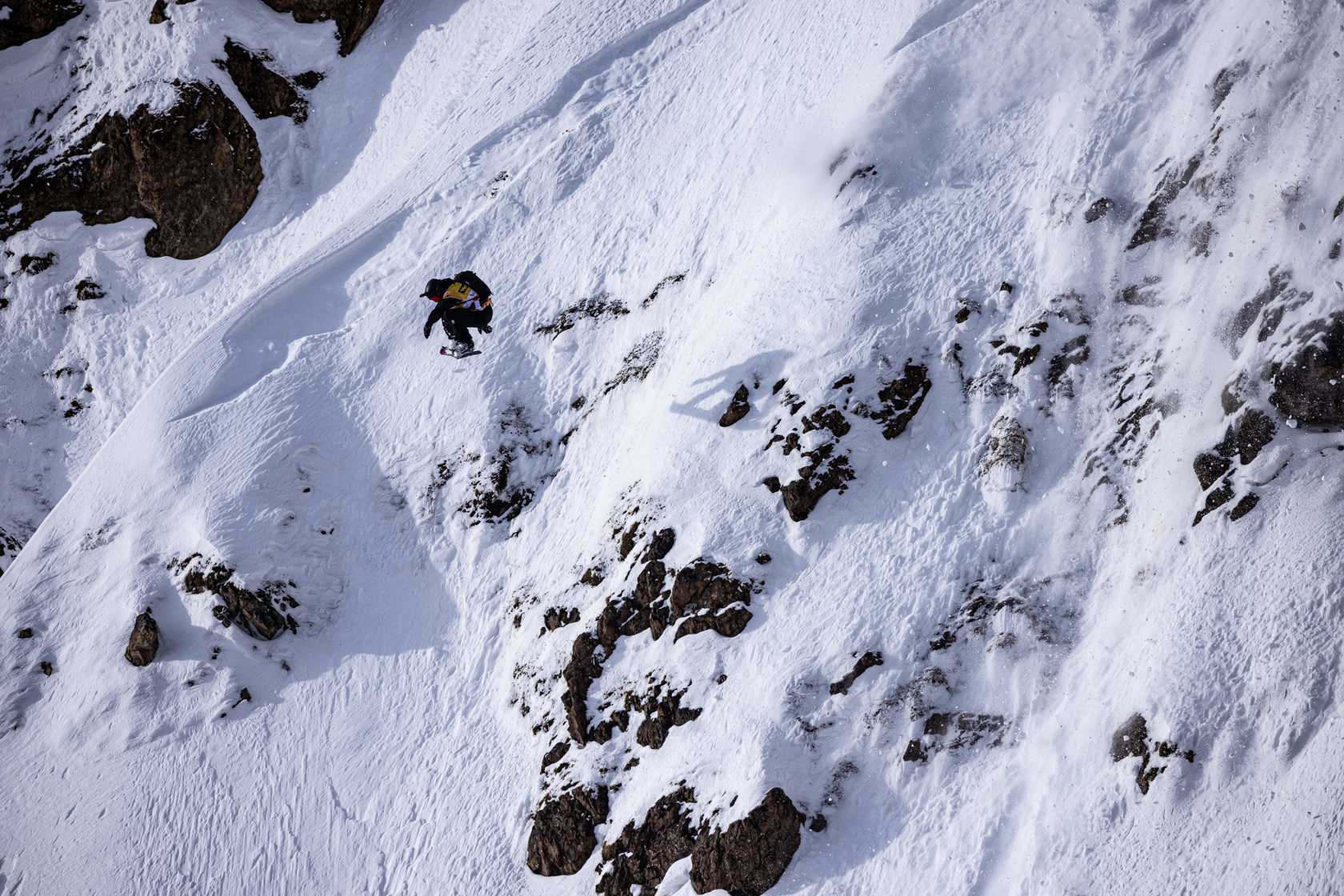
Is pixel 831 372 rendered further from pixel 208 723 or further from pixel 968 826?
pixel 208 723

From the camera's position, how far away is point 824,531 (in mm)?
15820

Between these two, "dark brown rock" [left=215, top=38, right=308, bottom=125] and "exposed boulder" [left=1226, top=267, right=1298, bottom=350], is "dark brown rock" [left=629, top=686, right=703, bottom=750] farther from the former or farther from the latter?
"dark brown rock" [left=215, top=38, right=308, bottom=125]

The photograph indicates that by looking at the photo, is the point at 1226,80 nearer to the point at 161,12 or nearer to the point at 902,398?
the point at 902,398

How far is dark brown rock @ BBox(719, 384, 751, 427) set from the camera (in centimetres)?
1738

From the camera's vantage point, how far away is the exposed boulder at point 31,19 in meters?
31.7

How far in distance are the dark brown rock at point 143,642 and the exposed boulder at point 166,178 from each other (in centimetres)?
1338

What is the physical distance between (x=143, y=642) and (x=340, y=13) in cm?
2106

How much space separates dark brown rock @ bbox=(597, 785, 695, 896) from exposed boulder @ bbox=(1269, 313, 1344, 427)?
31.6ft

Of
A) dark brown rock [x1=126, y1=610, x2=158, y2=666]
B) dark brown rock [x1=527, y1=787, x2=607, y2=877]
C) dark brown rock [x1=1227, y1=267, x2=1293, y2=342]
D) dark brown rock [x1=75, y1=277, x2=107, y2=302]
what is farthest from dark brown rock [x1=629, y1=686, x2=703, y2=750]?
dark brown rock [x1=75, y1=277, x2=107, y2=302]

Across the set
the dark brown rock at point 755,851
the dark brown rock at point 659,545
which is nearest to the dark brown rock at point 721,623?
the dark brown rock at point 659,545

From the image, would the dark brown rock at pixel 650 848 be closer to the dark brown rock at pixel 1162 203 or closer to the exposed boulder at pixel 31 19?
the dark brown rock at pixel 1162 203

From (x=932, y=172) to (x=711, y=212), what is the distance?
4910mm

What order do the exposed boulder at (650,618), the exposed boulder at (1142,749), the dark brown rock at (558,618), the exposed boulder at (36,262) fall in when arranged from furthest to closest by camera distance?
the exposed boulder at (36,262), the dark brown rock at (558,618), the exposed boulder at (650,618), the exposed boulder at (1142,749)

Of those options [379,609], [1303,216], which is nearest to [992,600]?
[1303,216]
